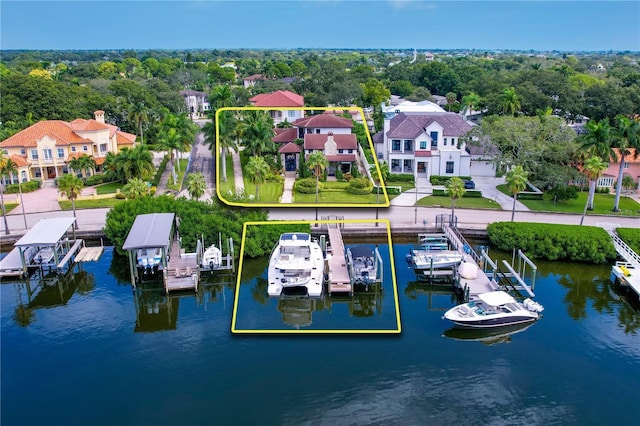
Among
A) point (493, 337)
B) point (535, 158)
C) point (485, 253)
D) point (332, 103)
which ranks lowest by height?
point (493, 337)

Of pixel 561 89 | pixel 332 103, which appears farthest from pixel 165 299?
pixel 561 89

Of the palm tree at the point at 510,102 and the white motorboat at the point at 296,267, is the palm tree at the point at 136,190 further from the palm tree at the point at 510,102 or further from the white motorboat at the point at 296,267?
the palm tree at the point at 510,102

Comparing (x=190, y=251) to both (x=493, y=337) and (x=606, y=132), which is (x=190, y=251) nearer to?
(x=493, y=337)

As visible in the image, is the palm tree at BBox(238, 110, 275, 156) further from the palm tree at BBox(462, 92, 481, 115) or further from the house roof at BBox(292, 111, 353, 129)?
the palm tree at BBox(462, 92, 481, 115)

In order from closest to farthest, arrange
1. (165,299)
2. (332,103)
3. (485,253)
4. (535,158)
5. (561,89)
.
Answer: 1. (165,299)
2. (485,253)
3. (535,158)
4. (561,89)
5. (332,103)

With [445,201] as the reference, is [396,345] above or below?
below
